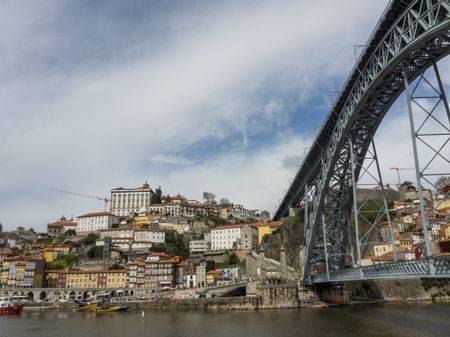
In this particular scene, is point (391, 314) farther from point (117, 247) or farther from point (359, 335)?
point (117, 247)

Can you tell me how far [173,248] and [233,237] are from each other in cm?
1162

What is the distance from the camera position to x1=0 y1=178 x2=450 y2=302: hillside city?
5303 centimetres

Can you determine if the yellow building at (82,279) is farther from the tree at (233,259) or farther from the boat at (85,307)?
the tree at (233,259)

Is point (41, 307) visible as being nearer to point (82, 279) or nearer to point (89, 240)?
point (82, 279)

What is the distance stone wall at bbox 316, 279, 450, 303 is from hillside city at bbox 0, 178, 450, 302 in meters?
3.04

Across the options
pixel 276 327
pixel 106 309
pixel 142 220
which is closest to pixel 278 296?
pixel 276 327

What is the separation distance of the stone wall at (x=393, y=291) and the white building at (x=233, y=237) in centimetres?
2547

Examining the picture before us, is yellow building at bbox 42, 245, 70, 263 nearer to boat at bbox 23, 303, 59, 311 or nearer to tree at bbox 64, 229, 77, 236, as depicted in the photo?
tree at bbox 64, 229, 77, 236

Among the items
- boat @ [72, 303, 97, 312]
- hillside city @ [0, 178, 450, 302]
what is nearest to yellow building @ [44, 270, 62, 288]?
hillside city @ [0, 178, 450, 302]

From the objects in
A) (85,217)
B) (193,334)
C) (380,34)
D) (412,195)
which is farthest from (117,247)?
(380,34)

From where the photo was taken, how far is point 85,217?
8931cm

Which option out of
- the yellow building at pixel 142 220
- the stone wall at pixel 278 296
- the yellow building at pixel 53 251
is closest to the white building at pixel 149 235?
the yellow building at pixel 142 220

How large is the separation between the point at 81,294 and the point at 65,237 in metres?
27.4

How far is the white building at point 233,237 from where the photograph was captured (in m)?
69.8
